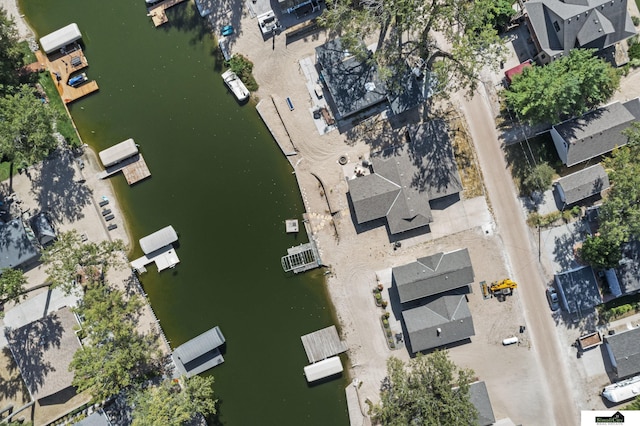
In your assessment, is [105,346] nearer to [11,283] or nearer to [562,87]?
[11,283]

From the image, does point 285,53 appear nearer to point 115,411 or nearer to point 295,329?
point 295,329

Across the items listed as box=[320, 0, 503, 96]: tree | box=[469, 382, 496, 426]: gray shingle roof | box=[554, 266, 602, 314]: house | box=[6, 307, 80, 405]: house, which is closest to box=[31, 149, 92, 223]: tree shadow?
box=[6, 307, 80, 405]: house

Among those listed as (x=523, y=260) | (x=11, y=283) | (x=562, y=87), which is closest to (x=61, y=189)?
(x=11, y=283)

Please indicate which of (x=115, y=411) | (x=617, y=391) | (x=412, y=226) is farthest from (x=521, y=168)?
(x=115, y=411)

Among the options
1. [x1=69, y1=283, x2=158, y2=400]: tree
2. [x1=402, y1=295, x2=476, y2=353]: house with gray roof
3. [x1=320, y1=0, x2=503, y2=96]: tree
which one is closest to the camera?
[x1=320, y1=0, x2=503, y2=96]: tree

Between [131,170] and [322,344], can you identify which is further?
[131,170]

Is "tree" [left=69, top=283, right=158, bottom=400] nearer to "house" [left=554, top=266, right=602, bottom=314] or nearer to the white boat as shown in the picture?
the white boat

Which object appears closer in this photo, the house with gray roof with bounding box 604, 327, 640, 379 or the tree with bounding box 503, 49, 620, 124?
the tree with bounding box 503, 49, 620, 124
